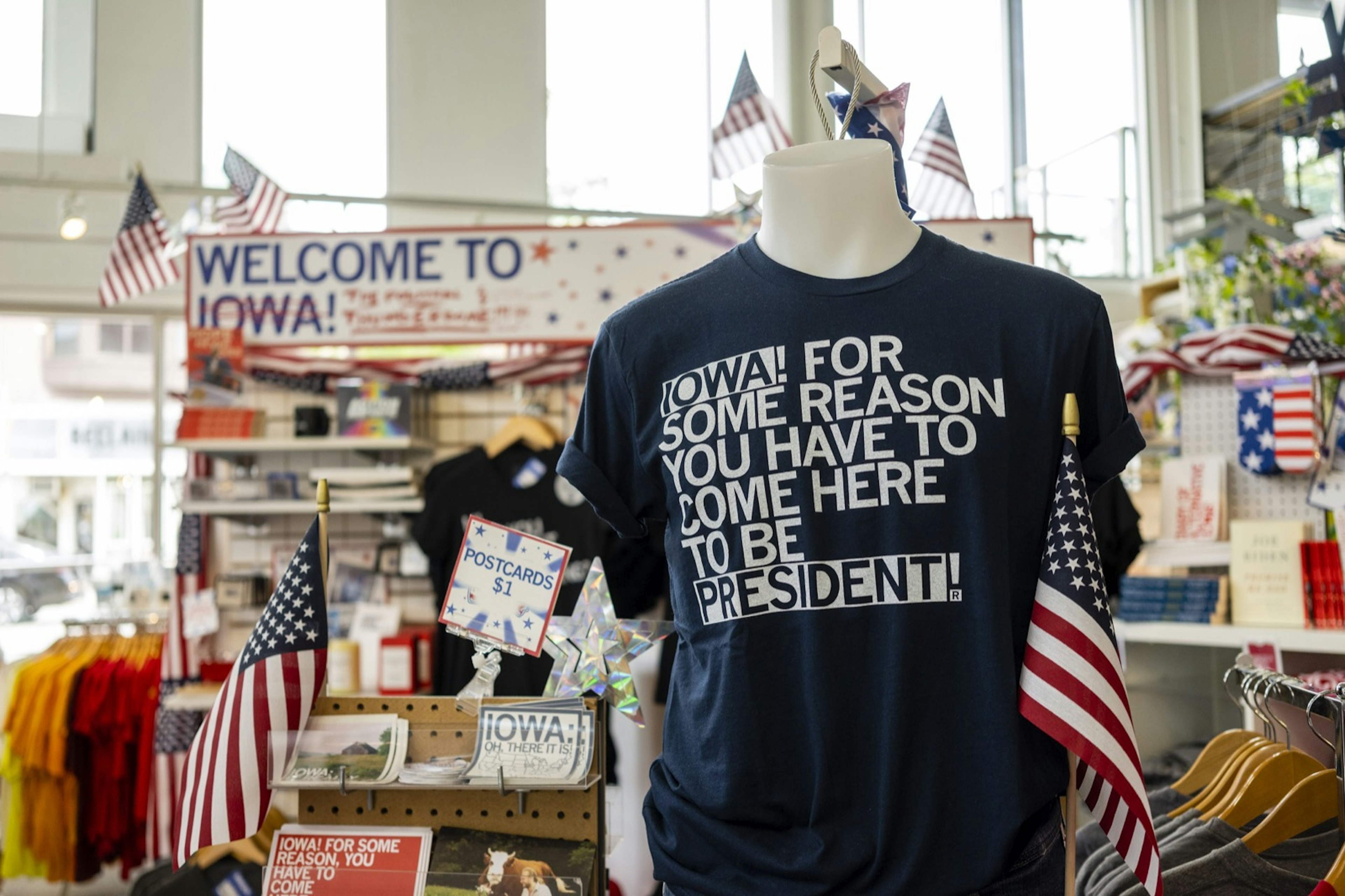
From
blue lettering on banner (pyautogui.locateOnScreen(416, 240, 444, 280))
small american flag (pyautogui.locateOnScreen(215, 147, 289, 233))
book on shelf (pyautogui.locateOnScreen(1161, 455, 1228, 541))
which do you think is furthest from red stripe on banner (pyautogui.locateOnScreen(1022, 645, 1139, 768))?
small american flag (pyautogui.locateOnScreen(215, 147, 289, 233))

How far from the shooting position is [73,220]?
6.38 metres

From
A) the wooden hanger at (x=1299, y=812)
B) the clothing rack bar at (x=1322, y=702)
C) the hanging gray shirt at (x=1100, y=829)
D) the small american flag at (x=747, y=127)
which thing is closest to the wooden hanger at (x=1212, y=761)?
the hanging gray shirt at (x=1100, y=829)

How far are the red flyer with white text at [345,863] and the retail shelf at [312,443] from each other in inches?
113

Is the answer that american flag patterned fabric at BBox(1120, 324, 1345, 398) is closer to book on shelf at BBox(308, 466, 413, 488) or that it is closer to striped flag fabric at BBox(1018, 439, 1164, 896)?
striped flag fabric at BBox(1018, 439, 1164, 896)

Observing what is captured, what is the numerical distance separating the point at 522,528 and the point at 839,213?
118 inches

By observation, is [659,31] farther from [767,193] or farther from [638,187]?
[767,193]

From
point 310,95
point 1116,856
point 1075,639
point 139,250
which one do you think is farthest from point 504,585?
point 310,95

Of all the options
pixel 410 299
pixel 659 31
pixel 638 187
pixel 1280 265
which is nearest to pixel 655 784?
pixel 410 299

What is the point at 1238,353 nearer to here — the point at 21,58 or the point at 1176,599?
the point at 1176,599

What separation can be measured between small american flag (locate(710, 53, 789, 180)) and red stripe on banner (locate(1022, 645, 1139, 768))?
4.14 m

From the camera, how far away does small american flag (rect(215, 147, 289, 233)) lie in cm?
551

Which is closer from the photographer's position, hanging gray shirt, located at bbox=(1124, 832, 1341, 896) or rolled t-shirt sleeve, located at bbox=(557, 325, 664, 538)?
rolled t-shirt sleeve, located at bbox=(557, 325, 664, 538)

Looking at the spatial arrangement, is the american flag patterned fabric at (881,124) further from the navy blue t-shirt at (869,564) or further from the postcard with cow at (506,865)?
the postcard with cow at (506,865)

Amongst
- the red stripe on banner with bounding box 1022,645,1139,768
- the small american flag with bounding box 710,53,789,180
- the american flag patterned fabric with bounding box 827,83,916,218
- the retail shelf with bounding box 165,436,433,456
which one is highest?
the small american flag with bounding box 710,53,789,180
